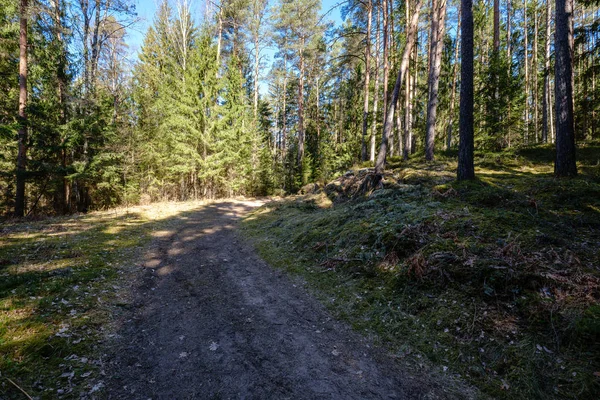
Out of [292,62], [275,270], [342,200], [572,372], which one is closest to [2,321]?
[275,270]

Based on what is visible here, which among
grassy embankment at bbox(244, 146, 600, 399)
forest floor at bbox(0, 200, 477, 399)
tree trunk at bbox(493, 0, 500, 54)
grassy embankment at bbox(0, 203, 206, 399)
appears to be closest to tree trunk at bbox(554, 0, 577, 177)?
grassy embankment at bbox(244, 146, 600, 399)

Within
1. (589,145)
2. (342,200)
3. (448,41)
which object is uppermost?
(448,41)

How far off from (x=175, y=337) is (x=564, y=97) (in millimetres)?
11954

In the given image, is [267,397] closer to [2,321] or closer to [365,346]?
[365,346]

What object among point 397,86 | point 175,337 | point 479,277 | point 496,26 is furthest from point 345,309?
point 496,26

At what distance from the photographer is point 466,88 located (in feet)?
25.9

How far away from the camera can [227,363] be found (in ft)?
11.1

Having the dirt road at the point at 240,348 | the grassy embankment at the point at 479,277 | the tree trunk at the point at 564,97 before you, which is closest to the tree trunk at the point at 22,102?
the dirt road at the point at 240,348

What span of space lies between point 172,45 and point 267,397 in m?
29.5

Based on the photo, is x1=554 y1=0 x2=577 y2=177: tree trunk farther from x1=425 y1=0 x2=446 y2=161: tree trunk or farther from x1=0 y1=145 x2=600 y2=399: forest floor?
x1=425 y1=0 x2=446 y2=161: tree trunk

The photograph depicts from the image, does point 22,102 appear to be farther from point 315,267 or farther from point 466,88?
point 466,88

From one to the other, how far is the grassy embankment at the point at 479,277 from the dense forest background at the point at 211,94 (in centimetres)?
355

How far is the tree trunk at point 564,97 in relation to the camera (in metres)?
7.75

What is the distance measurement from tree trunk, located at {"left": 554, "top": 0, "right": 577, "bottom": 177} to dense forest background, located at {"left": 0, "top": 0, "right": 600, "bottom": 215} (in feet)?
0.18
